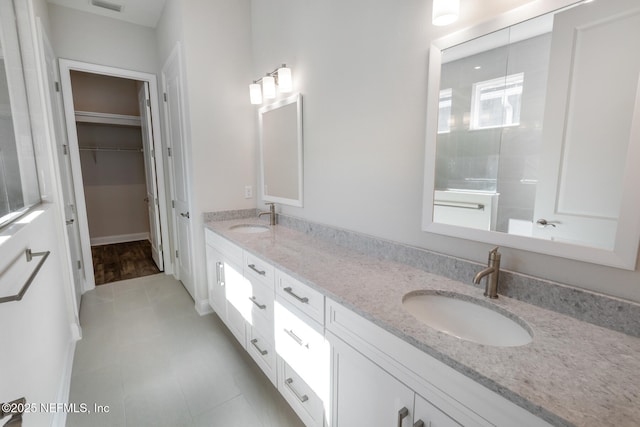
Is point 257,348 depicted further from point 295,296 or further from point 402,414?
point 402,414

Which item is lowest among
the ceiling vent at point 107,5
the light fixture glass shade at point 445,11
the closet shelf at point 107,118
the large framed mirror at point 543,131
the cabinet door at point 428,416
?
the cabinet door at point 428,416

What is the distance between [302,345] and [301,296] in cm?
24

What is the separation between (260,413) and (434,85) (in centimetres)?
189

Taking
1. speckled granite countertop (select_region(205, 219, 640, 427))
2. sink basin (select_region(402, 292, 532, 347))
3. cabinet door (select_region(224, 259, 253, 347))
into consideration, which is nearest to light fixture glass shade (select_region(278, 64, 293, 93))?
cabinet door (select_region(224, 259, 253, 347))

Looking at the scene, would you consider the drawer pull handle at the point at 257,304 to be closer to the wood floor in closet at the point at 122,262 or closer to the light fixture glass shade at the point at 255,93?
the light fixture glass shade at the point at 255,93

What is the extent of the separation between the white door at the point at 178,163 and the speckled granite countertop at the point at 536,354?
1.95m

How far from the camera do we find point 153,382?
1.82m

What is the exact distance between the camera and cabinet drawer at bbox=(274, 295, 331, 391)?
1227mm

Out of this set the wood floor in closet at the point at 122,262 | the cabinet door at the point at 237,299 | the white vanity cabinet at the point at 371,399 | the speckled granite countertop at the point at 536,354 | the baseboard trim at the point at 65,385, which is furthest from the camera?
the wood floor in closet at the point at 122,262

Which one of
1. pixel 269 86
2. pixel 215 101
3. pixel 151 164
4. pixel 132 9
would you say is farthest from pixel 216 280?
pixel 132 9

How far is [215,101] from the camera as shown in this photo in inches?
98.7

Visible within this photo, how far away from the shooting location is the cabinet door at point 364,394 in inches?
34.7

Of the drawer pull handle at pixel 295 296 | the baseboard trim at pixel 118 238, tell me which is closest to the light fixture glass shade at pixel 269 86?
the drawer pull handle at pixel 295 296

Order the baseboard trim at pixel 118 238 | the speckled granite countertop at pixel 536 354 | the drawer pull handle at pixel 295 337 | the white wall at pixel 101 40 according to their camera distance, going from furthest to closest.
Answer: the baseboard trim at pixel 118 238 < the white wall at pixel 101 40 < the drawer pull handle at pixel 295 337 < the speckled granite countertop at pixel 536 354
